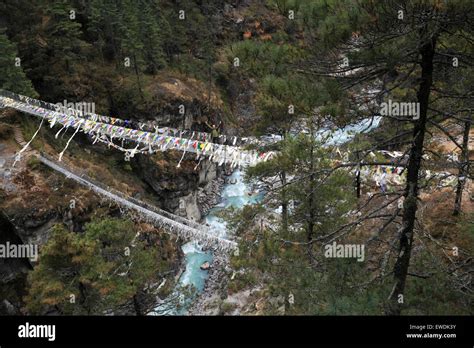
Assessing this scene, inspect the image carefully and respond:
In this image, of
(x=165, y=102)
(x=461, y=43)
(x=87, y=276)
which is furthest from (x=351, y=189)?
(x=165, y=102)

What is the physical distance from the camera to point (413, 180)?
6.12 meters

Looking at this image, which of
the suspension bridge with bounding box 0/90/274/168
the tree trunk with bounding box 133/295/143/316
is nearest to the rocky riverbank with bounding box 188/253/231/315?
the tree trunk with bounding box 133/295/143/316

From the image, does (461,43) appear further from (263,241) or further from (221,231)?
(221,231)

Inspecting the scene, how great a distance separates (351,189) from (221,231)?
533 centimetres

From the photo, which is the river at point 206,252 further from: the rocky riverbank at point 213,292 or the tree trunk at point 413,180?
the tree trunk at point 413,180

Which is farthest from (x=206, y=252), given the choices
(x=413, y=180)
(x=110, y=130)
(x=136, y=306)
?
(x=413, y=180)

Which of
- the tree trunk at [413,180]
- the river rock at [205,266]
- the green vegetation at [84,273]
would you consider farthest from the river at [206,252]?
the tree trunk at [413,180]

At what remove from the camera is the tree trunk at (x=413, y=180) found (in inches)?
217

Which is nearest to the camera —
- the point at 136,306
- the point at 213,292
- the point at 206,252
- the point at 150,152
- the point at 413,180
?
the point at 413,180

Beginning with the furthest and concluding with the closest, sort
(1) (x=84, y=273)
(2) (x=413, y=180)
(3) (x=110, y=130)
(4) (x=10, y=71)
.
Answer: (4) (x=10, y=71), (3) (x=110, y=130), (1) (x=84, y=273), (2) (x=413, y=180)

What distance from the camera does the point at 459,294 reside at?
6.72 meters

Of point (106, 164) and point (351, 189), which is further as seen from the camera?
point (106, 164)

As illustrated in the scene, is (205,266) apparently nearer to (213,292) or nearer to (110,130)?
(213,292)

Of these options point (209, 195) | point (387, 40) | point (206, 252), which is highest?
point (387, 40)
